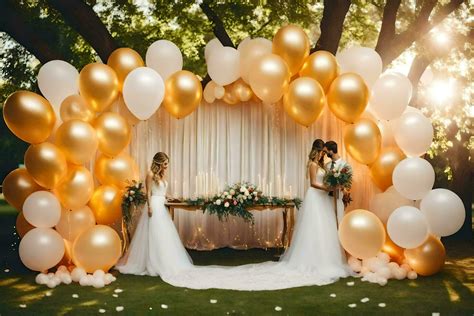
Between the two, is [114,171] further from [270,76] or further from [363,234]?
[363,234]

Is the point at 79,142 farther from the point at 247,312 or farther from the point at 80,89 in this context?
the point at 247,312

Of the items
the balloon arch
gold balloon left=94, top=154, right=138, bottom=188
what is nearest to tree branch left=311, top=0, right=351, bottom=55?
the balloon arch

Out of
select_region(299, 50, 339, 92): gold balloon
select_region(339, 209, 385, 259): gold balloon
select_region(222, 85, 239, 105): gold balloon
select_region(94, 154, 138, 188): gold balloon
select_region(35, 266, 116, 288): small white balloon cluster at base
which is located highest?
select_region(299, 50, 339, 92): gold balloon

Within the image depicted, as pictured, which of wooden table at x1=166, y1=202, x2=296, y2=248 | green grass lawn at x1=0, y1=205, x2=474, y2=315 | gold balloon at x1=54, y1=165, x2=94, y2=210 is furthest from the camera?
wooden table at x1=166, y1=202, x2=296, y2=248

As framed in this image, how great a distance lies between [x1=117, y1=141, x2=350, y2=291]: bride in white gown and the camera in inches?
318

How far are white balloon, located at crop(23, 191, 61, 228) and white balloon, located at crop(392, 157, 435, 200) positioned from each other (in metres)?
4.70

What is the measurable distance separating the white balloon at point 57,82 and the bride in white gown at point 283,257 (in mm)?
1944

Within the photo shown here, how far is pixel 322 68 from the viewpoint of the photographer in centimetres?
875

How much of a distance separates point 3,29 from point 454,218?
8.11 metres

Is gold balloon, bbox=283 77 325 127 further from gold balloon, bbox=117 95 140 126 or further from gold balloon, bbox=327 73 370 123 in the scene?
gold balloon, bbox=117 95 140 126

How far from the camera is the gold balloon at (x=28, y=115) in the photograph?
26.1 ft

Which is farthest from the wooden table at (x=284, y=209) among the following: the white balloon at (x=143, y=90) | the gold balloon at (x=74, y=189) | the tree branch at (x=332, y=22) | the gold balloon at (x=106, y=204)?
the tree branch at (x=332, y=22)

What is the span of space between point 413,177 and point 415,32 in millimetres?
3875

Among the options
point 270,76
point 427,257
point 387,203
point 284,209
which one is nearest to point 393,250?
point 427,257
